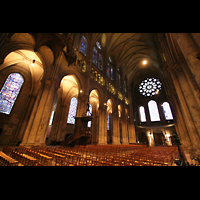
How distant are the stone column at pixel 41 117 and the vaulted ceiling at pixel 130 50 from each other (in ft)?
38.1

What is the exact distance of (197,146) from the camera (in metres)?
5.15

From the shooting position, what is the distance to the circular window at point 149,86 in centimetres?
2759

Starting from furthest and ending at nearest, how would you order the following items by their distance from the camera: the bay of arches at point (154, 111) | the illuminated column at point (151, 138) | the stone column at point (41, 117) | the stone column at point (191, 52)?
the bay of arches at point (154, 111) < the illuminated column at point (151, 138) < the stone column at point (41, 117) < the stone column at point (191, 52)

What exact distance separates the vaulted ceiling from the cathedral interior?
16 centimetres

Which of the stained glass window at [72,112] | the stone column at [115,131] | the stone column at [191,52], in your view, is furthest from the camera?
the stained glass window at [72,112]

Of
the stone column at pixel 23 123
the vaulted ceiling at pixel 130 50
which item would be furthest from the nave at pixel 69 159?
the vaulted ceiling at pixel 130 50

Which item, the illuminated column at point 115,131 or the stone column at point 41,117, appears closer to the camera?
the stone column at point 41,117

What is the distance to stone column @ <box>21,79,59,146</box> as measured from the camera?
22.3ft

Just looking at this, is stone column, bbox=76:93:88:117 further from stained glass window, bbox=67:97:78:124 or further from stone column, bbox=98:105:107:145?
stained glass window, bbox=67:97:78:124

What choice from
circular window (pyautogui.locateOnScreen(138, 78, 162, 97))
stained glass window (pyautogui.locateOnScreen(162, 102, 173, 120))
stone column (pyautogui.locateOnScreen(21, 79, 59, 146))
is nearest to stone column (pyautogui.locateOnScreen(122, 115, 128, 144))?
stained glass window (pyautogui.locateOnScreen(162, 102, 173, 120))

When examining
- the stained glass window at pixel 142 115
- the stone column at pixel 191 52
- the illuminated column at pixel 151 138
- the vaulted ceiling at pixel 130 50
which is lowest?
the illuminated column at pixel 151 138

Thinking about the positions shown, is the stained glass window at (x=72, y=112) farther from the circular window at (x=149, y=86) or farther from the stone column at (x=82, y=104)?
the circular window at (x=149, y=86)

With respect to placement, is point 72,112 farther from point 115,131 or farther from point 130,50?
point 130,50

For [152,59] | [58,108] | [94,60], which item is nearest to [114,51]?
[94,60]
